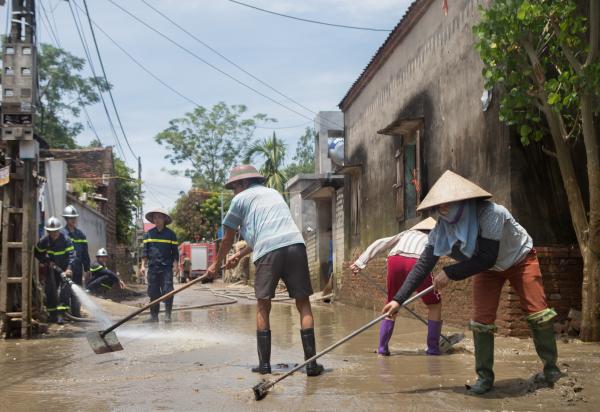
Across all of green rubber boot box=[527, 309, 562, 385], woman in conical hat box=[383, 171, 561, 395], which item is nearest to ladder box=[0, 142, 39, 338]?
woman in conical hat box=[383, 171, 561, 395]

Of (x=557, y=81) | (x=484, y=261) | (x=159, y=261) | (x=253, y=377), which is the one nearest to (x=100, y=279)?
(x=159, y=261)

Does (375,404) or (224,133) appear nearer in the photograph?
(375,404)

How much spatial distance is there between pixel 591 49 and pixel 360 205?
941 cm

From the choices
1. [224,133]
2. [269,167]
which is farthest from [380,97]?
[224,133]

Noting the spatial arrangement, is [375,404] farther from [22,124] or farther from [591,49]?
[22,124]

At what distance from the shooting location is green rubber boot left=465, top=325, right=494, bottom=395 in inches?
183

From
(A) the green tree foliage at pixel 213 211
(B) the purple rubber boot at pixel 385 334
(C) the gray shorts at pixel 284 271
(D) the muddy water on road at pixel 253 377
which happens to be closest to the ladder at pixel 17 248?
(D) the muddy water on road at pixel 253 377

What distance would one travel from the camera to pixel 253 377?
5473 mm

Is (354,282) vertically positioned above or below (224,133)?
below

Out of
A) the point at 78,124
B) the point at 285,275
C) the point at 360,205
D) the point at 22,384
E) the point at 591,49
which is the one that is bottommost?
the point at 22,384

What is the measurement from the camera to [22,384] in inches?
211

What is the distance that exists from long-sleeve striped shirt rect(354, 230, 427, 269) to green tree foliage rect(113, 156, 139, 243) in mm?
29973

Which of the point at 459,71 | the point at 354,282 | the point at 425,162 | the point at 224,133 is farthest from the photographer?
the point at 224,133

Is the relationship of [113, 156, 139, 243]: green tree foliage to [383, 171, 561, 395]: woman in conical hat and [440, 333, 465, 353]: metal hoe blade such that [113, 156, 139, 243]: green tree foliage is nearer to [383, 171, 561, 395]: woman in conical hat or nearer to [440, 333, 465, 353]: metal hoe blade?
[440, 333, 465, 353]: metal hoe blade
